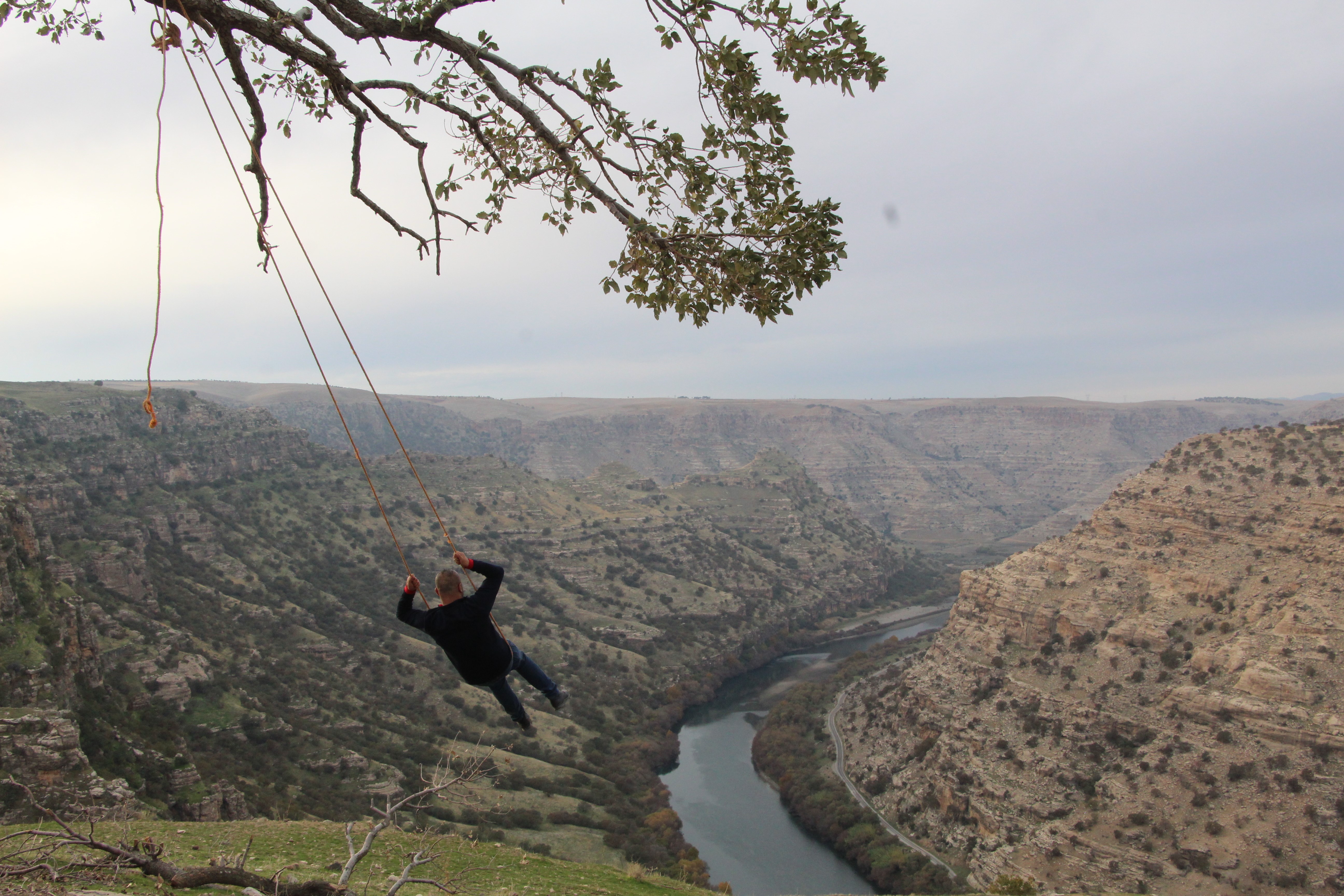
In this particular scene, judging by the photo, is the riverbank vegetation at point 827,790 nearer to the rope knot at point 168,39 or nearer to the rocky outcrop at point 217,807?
the rocky outcrop at point 217,807

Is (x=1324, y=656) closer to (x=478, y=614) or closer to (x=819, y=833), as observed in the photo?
(x=819, y=833)

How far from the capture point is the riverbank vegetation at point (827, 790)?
34250mm

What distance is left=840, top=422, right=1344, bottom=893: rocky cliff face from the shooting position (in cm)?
2606

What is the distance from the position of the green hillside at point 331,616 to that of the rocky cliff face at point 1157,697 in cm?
1463

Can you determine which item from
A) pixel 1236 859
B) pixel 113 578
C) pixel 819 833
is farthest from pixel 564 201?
pixel 113 578

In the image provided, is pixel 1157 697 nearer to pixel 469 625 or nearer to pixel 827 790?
pixel 827 790

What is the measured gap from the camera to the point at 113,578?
4028 centimetres

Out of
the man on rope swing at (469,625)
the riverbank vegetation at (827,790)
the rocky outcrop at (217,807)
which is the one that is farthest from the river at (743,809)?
the man on rope swing at (469,625)

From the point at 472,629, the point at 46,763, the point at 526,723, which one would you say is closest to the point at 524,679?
the point at 526,723

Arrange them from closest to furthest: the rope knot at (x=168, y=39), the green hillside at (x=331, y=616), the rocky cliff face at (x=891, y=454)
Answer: the rope knot at (x=168, y=39)
the green hillside at (x=331, y=616)
the rocky cliff face at (x=891, y=454)

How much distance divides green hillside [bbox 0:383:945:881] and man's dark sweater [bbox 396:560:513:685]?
11815mm

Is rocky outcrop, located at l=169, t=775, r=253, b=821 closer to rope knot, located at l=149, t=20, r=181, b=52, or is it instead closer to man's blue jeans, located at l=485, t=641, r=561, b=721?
man's blue jeans, located at l=485, t=641, r=561, b=721

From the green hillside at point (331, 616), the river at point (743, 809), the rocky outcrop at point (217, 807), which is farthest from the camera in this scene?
the river at point (743, 809)

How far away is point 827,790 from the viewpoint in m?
43.4
